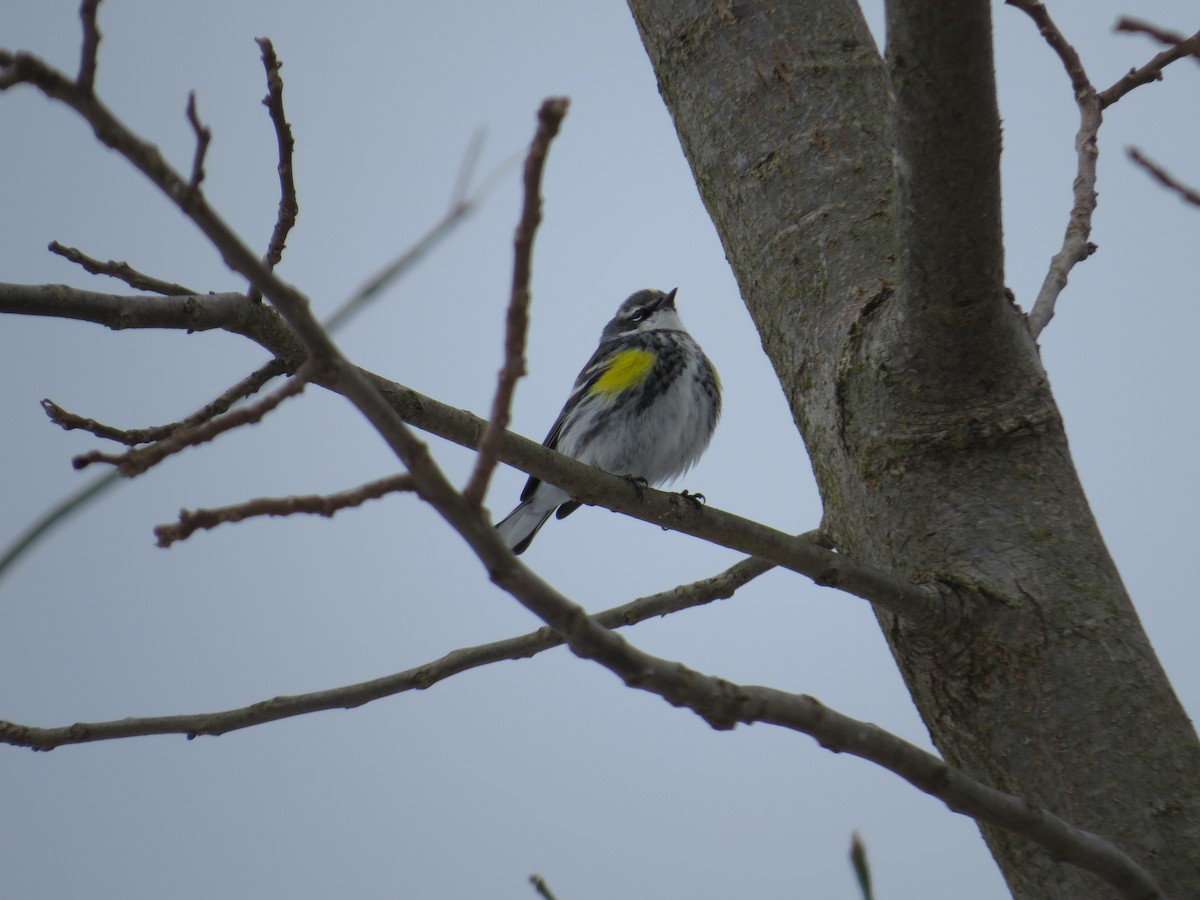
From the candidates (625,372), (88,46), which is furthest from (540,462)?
(625,372)

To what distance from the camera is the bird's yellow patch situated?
6.47 meters

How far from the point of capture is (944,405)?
247 centimetres

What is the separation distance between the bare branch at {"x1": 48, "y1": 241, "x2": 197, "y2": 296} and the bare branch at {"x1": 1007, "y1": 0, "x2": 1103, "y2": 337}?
2256 mm

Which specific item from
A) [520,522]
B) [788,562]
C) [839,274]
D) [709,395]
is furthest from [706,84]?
[520,522]

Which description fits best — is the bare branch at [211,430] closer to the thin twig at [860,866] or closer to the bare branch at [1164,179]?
the thin twig at [860,866]

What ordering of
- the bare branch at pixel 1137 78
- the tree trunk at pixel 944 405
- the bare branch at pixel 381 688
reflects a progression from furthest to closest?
the bare branch at pixel 1137 78
the bare branch at pixel 381 688
the tree trunk at pixel 944 405

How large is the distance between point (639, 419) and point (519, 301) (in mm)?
5214

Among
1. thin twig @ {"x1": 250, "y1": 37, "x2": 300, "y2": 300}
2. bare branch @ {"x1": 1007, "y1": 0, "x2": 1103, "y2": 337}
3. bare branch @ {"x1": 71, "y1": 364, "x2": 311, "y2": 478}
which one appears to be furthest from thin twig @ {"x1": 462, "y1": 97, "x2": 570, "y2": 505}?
bare branch @ {"x1": 1007, "y1": 0, "x2": 1103, "y2": 337}

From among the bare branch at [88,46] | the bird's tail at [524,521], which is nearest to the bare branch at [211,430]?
the bare branch at [88,46]

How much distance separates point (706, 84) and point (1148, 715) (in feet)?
6.74

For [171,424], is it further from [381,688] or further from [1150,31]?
[1150,31]

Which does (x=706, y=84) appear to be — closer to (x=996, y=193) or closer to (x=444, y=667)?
(x=996, y=193)

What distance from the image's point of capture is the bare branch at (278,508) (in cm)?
123

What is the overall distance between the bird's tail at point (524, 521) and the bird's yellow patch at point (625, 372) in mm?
786
